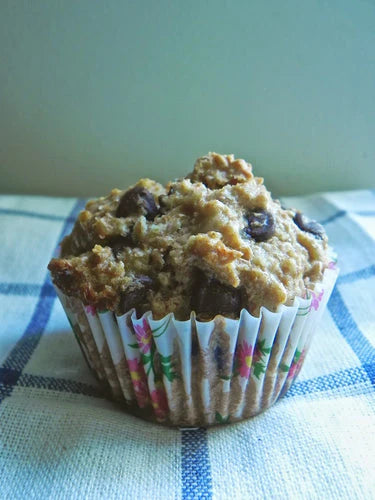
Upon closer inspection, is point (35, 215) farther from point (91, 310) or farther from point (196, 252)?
point (196, 252)

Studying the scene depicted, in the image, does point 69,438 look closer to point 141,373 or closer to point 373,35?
point 141,373

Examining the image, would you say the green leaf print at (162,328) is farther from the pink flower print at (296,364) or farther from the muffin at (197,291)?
the pink flower print at (296,364)

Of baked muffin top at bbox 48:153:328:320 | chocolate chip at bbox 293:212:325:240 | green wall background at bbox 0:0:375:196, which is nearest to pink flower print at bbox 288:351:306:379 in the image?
baked muffin top at bbox 48:153:328:320


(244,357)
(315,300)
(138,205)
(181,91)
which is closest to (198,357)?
(244,357)

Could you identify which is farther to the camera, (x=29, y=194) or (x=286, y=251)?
(x=29, y=194)

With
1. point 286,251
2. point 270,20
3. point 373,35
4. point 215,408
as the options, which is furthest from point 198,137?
point 215,408

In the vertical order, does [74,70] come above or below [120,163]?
above
